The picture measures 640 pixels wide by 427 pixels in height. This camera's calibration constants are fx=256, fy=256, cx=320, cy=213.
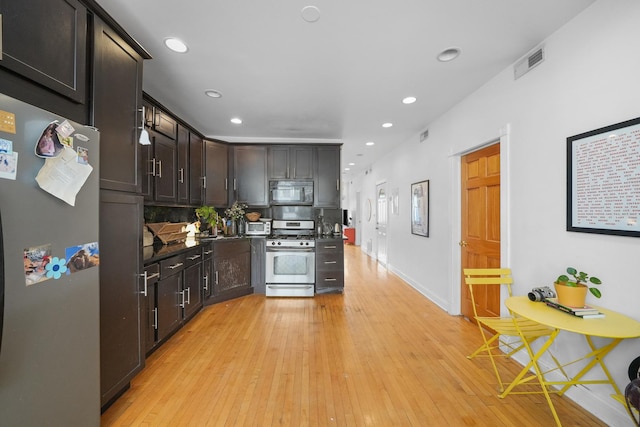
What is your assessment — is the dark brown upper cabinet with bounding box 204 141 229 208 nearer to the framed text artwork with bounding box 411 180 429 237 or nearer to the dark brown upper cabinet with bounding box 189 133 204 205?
the dark brown upper cabinet with bounding box 189 133 204 205

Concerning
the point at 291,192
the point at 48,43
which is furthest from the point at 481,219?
the point at 48,43

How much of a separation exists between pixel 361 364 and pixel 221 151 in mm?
3761

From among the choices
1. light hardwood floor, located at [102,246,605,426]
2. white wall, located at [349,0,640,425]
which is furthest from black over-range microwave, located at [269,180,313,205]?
white wall, located at [349,0,640,425]

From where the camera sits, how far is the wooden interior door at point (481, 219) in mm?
2709

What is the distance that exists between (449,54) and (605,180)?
1.48 metres

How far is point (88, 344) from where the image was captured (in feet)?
4.43

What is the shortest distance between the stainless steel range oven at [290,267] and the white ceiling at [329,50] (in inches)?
77.9

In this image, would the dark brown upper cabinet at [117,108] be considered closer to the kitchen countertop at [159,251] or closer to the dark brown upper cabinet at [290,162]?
the kitchen countertop at [159,251]

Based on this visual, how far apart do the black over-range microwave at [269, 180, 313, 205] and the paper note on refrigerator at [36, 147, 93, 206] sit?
330cm

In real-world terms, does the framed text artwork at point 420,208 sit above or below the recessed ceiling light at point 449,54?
below

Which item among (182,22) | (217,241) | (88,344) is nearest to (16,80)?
(182,22)

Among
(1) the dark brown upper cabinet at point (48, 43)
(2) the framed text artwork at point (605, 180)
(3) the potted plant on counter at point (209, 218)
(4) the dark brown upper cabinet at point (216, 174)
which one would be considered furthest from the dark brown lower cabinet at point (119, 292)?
(2) the framed text artwork at point (605, 180)

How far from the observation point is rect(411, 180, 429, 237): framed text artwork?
13.0 feet

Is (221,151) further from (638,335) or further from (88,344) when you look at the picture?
(638,335)
